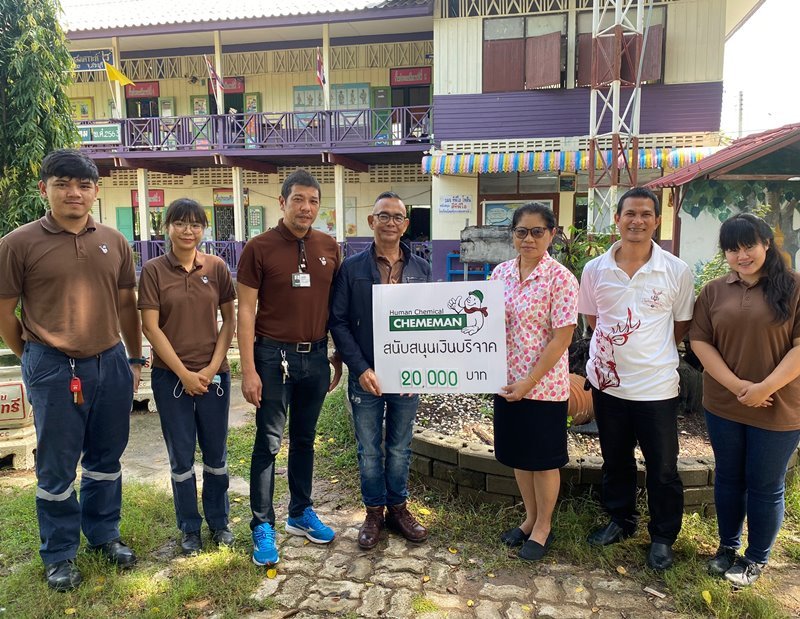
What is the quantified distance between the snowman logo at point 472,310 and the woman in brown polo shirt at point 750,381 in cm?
107

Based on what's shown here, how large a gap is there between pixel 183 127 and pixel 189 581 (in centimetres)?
1345

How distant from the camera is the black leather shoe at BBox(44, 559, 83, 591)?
2846mm

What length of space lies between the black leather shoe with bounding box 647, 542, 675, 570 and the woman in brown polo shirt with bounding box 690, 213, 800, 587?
0.68ft

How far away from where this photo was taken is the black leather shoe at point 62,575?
285cm

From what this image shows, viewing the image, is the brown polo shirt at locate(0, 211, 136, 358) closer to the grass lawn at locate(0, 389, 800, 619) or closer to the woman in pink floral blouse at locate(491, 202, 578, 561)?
the grass lawn at locate(0, 389, 800, 619)

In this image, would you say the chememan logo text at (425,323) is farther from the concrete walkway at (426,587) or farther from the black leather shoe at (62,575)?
the black leather shoe at (62,575)

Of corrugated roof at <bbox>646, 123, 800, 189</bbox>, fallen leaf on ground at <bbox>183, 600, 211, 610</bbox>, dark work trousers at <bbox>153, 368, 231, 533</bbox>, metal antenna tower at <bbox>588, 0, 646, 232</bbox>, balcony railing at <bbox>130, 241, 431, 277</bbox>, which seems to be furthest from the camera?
balcony railing at <bbox>130, 241, 431, 277</bbox>

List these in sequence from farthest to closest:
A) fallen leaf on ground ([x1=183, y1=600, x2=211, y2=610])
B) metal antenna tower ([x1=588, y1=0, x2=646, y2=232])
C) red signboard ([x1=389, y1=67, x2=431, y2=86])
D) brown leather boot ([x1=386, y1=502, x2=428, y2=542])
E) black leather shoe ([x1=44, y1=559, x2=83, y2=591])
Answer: red signboard ([x1=389, y1=67, x2=431, y2=86]) → metal antenna tower ([x1=588, y1=0, x2=646, y2=232]) → brown leather boot ([x1=386, y1=502, x2=428, y2=542]) → black leather shoe ([x1=44, y1=559, x2=83, y2=591]) → fallen leaf on ground ([x1=183, y1=600, x2=211, y2=610])

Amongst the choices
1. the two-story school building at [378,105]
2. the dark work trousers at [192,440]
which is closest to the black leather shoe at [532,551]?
the dark work trousers at [192,440]

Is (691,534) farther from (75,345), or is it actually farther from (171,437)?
(75,345)

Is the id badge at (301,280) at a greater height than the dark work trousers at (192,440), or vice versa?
the id badge at (301,280)

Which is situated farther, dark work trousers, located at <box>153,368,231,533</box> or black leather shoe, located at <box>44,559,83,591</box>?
dark work trousers, located at <box>153,368,231,533</box>

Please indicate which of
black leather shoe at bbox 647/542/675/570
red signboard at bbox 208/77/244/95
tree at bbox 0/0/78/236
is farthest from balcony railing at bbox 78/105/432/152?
black leather shoe at bbox 647/542/675/570

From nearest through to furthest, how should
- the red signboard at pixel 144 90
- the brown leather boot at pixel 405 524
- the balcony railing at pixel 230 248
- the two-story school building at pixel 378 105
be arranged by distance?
the brown leather boot at pixel 405 524
the two-story school building at pixel 378 105
the balcony railing at pixel 230 248
the red signboard at pixel 144 90
